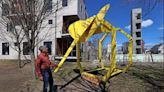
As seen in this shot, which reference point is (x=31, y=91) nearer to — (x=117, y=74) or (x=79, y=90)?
(x=79, y=90)

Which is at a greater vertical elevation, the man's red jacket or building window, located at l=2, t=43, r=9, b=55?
building window, located at l=2, t=43, r=9, b=55

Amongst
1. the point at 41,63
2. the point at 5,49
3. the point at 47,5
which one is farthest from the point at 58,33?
the point at 41,63

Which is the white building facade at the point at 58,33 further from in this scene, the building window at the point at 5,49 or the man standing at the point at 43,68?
the man standing at the point at 43,68

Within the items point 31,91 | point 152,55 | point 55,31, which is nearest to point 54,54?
point 55,31

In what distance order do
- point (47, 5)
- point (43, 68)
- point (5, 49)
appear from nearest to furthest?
point (43, 68) < point (47, 5) < point (5, 49)

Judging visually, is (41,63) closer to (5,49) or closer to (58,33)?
(58,33)

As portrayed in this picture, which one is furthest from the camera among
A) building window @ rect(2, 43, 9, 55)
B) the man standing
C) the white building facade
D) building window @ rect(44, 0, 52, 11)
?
building window @ rect(2, 43, 9, 55)

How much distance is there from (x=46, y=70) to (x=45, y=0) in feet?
16.4

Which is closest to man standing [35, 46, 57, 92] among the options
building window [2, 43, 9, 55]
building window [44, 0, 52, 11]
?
building window [44, 0, 52, 11]

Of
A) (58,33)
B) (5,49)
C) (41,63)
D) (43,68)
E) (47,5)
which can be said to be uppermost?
(58,33)

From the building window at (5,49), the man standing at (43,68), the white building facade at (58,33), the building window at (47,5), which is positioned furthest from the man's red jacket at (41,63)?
the building window at (5,49)

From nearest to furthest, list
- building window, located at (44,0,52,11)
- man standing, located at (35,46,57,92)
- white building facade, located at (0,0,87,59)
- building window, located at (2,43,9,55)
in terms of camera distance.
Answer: man standing, located at (35,46,57,92) → building window, located at (44,0,52,11) → white building facade, located at (0,0,87,59) → building window, located at (2,43,9,55)

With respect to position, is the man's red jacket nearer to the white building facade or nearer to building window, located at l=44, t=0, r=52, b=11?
building window, located at l=44, t=0, r=52, b=11

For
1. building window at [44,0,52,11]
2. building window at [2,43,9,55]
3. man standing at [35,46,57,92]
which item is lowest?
man standing at [35,46,57,92]
